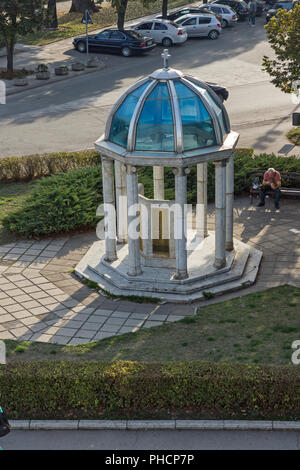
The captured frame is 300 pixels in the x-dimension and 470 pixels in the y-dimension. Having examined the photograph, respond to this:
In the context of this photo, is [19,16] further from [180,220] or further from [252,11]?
[180,220]

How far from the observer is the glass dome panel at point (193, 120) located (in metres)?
15.2

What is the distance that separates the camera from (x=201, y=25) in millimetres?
42312

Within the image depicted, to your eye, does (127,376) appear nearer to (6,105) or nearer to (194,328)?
(194,328)

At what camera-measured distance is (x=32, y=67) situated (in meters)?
37.7

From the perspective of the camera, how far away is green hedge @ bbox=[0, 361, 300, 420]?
11570mm

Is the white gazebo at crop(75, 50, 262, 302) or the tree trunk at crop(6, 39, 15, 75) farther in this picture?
the tree trunk at crop(6, 39, 15, 75)

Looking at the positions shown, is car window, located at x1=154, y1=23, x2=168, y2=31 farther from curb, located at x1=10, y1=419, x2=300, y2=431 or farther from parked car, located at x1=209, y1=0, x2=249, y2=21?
curb, located at x1=10, y1=419, x2=300, y2=431

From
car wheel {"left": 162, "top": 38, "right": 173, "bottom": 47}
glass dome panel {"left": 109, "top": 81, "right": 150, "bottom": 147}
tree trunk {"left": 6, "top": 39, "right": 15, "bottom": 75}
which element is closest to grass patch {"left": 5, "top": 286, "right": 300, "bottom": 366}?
glass dome panel {"left": 109, "top": 81, "right": 150, "bottom": 147}

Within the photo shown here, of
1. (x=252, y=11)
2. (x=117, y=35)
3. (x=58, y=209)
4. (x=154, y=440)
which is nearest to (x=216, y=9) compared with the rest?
(x=252, y=11)

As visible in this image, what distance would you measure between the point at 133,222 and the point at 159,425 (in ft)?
18.3

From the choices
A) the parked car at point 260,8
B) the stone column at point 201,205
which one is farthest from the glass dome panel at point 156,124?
the parked car at point 260,8

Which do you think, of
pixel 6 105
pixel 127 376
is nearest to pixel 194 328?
pixel 127 376

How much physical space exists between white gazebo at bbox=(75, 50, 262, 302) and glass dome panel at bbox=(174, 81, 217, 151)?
0.07 ft
